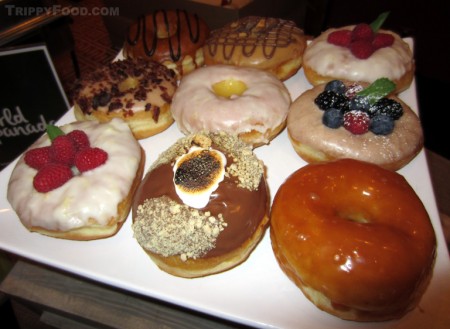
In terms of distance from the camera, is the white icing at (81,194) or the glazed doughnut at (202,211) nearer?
the glazed doughnut at (202,211)

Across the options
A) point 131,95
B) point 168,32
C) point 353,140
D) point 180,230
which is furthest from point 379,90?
point 168,32

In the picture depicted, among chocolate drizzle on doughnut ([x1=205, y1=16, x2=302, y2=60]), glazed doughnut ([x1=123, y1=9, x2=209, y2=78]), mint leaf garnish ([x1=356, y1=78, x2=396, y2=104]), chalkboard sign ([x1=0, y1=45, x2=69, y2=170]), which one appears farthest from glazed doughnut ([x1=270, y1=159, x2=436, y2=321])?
chalkboard sign ([x1=0, y1=45, x2=69, y2=170])

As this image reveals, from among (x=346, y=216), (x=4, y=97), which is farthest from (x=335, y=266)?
(x=4, y=97)

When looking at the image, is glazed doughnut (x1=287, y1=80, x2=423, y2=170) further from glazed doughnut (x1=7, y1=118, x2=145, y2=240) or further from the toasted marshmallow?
glazed doughnut (x1=7, y1=118, x2=145, y2=240)

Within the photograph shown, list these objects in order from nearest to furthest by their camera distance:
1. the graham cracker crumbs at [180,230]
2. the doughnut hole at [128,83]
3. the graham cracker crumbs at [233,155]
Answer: the graham cracker crumbs at [180,230] → the graham cracker crumbs at [233,155] → the doughnut hole at [128,83]

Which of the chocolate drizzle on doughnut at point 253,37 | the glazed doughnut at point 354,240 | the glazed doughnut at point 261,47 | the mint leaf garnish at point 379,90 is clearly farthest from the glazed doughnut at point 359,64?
the glazed doughnut at point 354,240

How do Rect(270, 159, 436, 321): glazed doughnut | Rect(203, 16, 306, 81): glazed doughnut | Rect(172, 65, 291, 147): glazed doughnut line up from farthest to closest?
Rect(203, 16, 306, 81): glazed doughnut, Rect(172, 65, 291, 147): glazed doughnut, Rect(270, 159, 436, 321): glazed doughnut

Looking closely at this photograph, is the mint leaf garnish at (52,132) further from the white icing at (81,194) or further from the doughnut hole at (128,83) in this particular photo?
the doughnut hole at (128,83)
